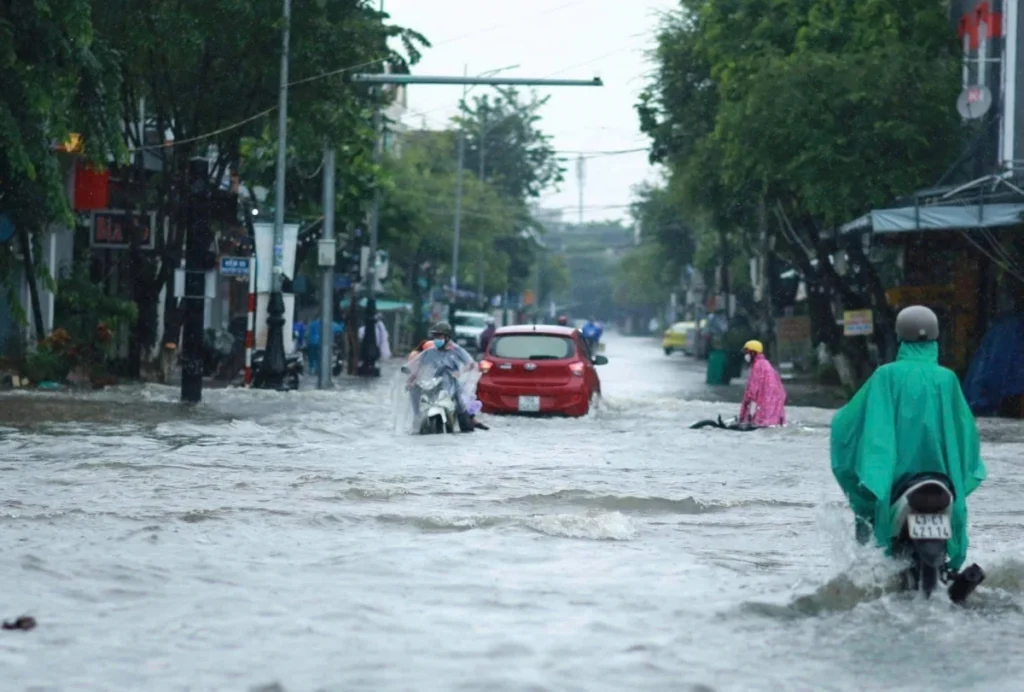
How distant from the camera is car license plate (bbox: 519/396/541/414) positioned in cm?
2841

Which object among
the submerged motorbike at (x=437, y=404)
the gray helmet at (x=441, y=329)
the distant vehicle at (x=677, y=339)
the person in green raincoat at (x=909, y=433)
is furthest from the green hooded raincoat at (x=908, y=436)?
the distant vehicle at (x=677, y=339)

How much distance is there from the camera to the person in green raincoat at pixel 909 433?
31.7 ft

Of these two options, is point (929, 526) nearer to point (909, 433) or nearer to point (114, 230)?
point (909, 433)

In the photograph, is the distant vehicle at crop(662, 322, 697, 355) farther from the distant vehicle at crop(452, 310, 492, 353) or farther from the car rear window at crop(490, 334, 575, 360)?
the car rear window at crop(490, 334, 575, 360)

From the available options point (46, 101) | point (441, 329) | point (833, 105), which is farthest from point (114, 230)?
point (441, 329)

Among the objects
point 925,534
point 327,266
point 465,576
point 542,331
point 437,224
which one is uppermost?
point 437,224

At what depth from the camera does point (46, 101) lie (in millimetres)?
23094

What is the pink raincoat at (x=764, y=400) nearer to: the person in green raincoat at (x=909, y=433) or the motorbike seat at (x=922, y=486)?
the person in green raincoat at (x=909, y=433)

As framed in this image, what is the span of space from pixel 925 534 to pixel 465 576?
2.80 metres

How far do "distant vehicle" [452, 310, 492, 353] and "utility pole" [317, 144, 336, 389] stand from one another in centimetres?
3036

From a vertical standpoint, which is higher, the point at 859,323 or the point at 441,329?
the point at 859,323

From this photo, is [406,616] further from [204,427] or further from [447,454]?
[204,427]

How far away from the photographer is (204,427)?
82.1 ft

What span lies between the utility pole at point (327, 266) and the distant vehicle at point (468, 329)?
30360mm
